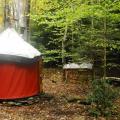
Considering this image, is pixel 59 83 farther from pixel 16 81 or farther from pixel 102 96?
pixel 102 96

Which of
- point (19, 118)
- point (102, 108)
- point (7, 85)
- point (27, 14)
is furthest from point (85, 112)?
point (27, 14)

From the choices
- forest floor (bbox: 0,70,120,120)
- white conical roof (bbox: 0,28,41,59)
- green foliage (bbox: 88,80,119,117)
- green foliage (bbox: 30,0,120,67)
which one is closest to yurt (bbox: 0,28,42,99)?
white conical roof (bbox: 0,28,41,59)

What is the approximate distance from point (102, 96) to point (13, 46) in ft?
13.0

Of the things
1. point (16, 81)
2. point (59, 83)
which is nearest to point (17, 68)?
point (16, 81)

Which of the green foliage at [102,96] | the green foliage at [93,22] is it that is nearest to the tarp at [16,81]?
the green foliage at [93,22]

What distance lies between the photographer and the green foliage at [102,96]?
30.8 feet

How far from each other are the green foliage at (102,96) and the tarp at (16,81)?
115 inches

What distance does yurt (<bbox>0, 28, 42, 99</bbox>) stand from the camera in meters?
11.3

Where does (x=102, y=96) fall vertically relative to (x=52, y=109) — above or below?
above

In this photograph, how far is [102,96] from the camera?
9.44 meters

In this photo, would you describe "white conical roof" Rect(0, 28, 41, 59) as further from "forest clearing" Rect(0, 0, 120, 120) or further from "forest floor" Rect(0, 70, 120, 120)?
"forest floor" Rect(0, 70, 120, 120)

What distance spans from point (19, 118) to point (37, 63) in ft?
10.7

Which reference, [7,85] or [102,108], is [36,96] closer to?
[7,85]

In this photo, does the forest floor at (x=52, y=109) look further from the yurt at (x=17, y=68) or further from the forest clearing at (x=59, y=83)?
the yurt at (x=17, y=68)
